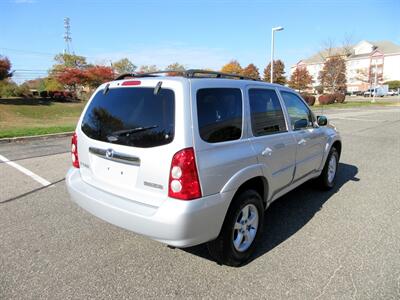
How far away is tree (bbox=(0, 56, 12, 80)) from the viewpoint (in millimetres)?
36625

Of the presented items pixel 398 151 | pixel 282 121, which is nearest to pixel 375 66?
pixel 398 151

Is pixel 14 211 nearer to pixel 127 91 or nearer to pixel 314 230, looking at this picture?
pixel 127 91

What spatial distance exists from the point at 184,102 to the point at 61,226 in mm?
2330

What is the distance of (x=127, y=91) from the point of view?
309 centimetres

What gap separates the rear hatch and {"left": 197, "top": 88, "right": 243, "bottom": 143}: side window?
0.73ft

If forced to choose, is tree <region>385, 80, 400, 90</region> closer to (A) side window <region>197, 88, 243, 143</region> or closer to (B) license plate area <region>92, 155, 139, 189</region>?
(A) side window <region>197, 88, 243, 143</region>

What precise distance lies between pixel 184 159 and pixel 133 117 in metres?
0.71

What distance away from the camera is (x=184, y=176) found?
8.47 feet

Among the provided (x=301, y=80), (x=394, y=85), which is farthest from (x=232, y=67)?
(x=394, y=85)

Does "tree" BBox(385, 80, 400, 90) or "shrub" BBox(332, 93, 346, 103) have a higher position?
"tree" BBox(385, 80, 400, 90)

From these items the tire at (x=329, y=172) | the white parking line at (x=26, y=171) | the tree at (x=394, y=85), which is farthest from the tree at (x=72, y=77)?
the tree at (x=394, y=85)

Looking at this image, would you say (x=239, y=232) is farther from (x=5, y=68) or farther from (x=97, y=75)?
(x=97, y=75)

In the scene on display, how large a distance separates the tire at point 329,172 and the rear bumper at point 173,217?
2933mm

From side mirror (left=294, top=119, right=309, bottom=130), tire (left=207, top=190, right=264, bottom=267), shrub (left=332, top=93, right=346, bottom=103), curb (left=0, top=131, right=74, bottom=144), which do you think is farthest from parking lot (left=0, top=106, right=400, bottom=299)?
shrub (left=332, top=93, right=346, bottom=103)
